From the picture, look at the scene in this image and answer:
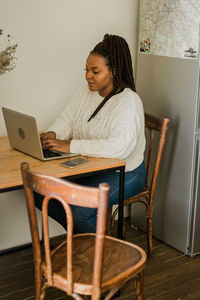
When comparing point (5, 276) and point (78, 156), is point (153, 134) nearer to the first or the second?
point (78, 156)

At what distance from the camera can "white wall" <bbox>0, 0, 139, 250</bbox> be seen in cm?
249

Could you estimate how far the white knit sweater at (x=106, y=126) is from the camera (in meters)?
2.16

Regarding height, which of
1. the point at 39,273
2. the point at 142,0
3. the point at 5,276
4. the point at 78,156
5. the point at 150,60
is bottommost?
the point at 5,276

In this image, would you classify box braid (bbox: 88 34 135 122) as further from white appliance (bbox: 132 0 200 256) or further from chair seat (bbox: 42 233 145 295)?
chair seat (bbox: 42 233 145 295)

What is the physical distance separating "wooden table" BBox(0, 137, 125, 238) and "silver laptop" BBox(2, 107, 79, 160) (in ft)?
0.12

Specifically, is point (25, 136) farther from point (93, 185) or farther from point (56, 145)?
point (93, 185)

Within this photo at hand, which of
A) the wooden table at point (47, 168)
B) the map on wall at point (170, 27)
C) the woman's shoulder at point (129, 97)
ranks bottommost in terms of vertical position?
the wooden table at point (47, 168)

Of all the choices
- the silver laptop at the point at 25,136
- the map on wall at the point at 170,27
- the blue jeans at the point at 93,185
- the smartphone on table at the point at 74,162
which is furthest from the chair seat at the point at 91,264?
the map on wall at the point at 170,27

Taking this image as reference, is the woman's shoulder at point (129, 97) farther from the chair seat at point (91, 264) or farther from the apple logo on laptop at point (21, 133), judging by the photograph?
the chair seat at point (91, 264)

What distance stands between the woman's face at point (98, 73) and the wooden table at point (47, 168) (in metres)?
0.47

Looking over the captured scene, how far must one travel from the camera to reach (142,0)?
275 centimetres

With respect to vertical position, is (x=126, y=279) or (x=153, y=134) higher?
(x=153, y=134)

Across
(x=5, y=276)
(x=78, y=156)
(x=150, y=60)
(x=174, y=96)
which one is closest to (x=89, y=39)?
(x=150, y=60)

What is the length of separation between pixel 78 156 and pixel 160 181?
780 millimetres
